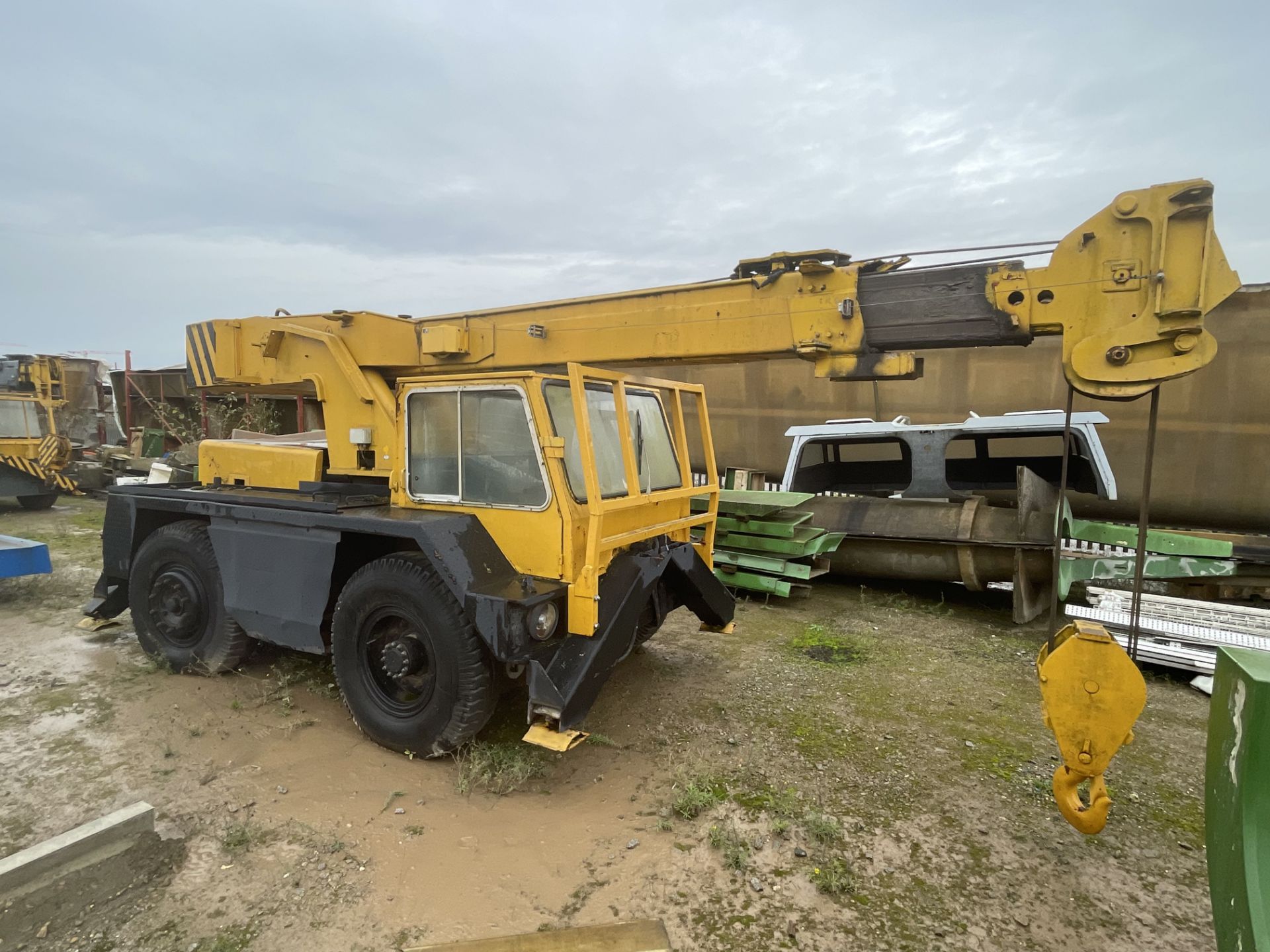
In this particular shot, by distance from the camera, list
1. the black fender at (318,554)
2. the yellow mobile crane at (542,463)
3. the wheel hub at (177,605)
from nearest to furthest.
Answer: the yellow mobile crane at (542,463) < the black fender at (318,554) < the wheel hub at (177,605)

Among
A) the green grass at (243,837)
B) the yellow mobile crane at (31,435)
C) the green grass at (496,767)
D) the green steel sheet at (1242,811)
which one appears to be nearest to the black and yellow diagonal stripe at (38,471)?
the yellow mobile crane at (31,435)

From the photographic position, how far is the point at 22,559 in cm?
584

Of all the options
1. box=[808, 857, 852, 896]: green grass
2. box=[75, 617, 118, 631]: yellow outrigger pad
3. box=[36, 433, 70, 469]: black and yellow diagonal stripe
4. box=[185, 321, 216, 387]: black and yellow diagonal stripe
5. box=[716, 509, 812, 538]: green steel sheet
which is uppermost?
box=[185, 321, 216, 387]: black and yellow diagonal stripe

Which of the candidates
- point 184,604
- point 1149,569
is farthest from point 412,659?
point 1149,569

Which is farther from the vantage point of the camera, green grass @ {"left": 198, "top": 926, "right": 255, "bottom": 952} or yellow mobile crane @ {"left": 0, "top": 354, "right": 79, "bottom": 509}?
yellow mobile crane @ {"left": 0, "top": 354, "right": 79, "bottom": 509}

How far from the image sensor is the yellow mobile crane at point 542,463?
270 cm

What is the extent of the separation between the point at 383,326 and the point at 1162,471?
28.7ft

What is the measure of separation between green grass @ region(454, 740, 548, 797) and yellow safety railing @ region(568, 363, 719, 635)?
739mm

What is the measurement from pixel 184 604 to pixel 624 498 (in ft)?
10.5

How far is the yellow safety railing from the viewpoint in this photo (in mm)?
3275

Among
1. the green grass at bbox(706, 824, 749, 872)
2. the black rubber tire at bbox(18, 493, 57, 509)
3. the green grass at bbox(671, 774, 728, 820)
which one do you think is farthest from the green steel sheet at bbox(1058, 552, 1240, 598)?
the black rubber tire at bbox(18, 493, 57, 509)

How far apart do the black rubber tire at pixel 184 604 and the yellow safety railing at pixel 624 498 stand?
249 centimetres

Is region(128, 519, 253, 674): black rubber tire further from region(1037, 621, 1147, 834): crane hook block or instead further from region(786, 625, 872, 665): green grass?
region(1037, 621, 1147, 834): crane hook block

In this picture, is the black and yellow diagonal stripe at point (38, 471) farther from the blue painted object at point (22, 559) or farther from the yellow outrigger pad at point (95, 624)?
the yellow outrigger pad at point (95, 624)
